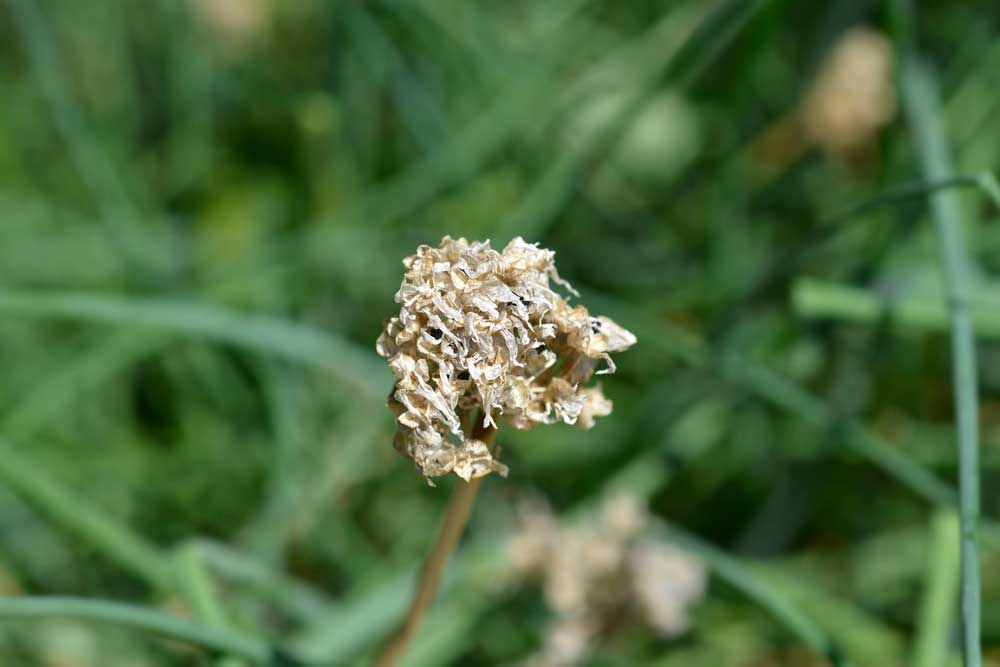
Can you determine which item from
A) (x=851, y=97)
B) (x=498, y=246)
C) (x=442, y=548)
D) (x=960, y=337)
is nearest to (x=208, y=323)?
(x=498, y=246)

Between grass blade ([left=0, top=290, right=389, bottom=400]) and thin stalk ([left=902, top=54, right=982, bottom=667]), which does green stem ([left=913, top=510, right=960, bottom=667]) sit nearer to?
thin stalk ([left=902, top=54, right=982, bottom=667])

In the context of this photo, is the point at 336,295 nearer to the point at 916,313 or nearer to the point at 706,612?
the point at 706,612

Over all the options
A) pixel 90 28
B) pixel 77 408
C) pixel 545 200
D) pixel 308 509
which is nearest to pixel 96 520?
pixel 308 509

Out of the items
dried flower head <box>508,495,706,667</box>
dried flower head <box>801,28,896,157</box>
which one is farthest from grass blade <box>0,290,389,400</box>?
dried flower head <box>801,28,896,157</box>

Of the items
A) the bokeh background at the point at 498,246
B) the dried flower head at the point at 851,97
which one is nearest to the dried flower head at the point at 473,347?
the bokeh background at the point at 498,246

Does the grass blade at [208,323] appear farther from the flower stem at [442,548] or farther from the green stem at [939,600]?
the green stem at [939,600]
